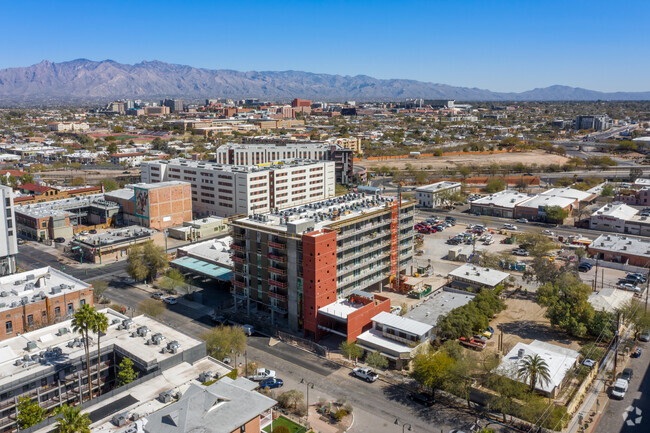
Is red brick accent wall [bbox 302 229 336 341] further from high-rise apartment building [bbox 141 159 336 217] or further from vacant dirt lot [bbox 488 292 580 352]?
high-rise apartment building [bbox 141 159 336 217]

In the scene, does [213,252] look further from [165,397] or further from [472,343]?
[165,397]

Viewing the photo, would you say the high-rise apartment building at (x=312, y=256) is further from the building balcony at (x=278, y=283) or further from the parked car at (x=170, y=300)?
the parked car at (x=170, y=300)

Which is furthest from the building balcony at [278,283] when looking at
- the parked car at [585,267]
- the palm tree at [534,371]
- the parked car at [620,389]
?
the parked car at [585,267]

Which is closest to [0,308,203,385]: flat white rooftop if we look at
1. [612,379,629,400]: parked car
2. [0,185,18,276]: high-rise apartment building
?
[0,185,18,276]: high-rise apartment building

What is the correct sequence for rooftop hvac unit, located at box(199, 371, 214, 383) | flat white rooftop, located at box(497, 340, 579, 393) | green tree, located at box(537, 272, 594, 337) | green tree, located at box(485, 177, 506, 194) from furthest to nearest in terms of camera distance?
green tree, located at box(485, 177, 506, 194), green tree, located at box(537, 272, 594, 337), flat white rooftop, located at box(497, 340, 579, 393), rooftop hvac unit, located at box(199, 371, 214, 383)

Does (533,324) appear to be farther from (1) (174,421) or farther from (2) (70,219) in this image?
(2) (70,219)

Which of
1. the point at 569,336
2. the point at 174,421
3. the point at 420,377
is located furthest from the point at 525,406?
the point at 174,421
